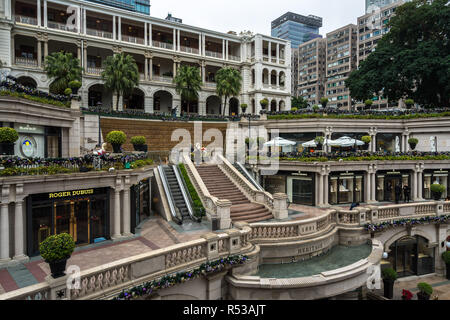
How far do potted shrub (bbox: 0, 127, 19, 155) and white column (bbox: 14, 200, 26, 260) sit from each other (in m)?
2.71

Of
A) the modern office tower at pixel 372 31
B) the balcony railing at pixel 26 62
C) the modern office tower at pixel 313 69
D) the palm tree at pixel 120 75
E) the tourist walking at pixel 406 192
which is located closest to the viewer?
the tourist walking at pixel 406 192

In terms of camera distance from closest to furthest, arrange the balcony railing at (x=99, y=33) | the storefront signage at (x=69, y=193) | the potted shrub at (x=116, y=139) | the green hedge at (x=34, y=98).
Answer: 1. the storefront signage at (x=69, y=193)
2. the green hedge at (x=34, y=98)
3. the potted shrub at (x=116, y=139)
4. the balcony railing at (x=99, y=33)

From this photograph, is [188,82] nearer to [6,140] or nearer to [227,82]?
[227,82]

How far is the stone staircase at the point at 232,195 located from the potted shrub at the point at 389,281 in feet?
27.0

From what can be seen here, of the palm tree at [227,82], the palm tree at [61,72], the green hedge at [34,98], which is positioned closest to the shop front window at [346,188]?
the palm tree at [227,82]

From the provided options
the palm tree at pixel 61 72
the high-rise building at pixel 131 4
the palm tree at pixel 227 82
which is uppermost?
the high-rise building at pixel 131 4

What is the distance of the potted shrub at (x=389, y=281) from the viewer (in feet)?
60.3

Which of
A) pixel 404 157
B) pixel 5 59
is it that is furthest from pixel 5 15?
pixel 404 157

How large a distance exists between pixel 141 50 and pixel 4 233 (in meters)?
42.1

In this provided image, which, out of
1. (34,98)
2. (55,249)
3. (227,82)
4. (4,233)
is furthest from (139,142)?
(227,82)

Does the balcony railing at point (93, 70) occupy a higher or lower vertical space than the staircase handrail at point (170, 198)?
higher

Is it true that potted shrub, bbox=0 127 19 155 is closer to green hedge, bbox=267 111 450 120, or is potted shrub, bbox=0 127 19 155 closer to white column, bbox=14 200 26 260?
white column, bbox=14 200 26 260

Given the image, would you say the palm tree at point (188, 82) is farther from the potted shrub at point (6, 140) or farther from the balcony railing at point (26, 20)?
the potted shrub at point (6, 140)
